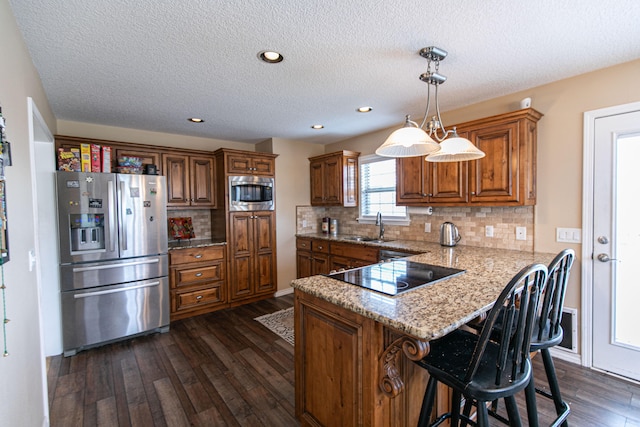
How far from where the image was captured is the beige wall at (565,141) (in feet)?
7.45

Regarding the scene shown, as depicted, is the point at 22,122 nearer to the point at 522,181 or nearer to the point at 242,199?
the point at 242,199

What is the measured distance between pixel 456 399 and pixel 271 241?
3.31 metres

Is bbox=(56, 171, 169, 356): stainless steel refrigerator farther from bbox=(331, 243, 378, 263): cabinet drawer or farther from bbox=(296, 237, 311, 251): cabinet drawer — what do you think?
bbox=(331, 243, 378, 263): cabinet drawer

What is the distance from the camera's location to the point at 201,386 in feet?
7.40

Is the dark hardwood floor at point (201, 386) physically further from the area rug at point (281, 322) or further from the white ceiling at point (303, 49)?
the white ceiling at point (303, 49)

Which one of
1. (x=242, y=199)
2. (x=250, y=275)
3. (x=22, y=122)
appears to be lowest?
(x=250, y=275)

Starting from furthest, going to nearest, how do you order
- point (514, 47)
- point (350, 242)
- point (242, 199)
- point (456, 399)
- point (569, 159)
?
point (242, 199) → point (350, 242) → point (569, 159) → point (514, 47) → point (456, 399)

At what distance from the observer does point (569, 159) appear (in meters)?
2.46

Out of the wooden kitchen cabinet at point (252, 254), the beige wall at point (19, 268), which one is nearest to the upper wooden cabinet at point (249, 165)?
the wooden kitchen cabinet at point (252, 254)

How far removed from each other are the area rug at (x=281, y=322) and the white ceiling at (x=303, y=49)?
7.88 feet

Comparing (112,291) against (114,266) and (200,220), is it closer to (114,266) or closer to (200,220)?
(114,266)

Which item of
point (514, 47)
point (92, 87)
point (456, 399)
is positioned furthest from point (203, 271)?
point (514, 47)

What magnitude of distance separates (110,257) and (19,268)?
170 cm

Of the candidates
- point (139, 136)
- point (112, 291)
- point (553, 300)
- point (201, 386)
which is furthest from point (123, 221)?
point (553, 300)
